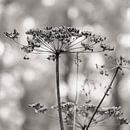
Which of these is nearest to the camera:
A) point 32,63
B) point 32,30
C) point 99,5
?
point 32,30

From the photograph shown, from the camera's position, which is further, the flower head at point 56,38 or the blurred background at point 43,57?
the blurred background at point 43,57

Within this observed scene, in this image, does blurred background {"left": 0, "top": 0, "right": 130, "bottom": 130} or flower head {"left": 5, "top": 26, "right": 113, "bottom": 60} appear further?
blurred background {"left": 0, "top": 0, "right": 130, "bottom": 130}

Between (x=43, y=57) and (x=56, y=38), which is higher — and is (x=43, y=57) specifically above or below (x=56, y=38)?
below

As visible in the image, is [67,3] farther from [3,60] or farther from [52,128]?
[52,128]

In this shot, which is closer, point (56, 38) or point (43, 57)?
point (56, 38)

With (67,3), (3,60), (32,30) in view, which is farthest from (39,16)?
(32,30)

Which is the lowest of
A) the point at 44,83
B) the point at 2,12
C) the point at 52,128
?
the point at 52,128

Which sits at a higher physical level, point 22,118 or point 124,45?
point 124,45

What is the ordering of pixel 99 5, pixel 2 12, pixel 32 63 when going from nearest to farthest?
pixel 99 5 < pixel 2 12 < pixel 32 63
